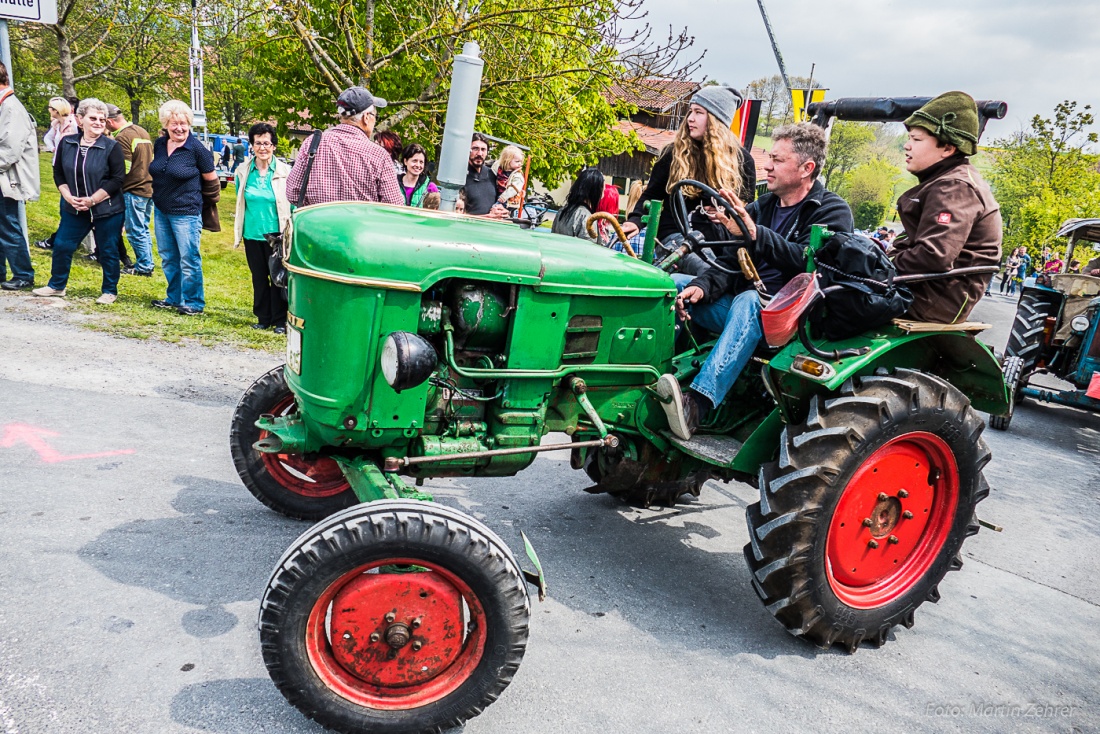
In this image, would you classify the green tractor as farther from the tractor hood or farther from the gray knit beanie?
the gray knit beanie

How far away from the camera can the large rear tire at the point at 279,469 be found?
3521mm

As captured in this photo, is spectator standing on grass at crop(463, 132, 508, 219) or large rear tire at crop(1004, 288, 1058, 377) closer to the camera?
spectator standing on grass at crop(463, 132, 508, 219)

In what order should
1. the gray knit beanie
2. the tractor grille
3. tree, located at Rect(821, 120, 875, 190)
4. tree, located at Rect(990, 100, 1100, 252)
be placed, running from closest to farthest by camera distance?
the tractor grille → the gray knit beanie → tree, located at Rect(990, 100, 1100, 252) → tree, located at Rect(821, 120, 875, 190)

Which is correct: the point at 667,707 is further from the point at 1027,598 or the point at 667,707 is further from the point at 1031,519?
the point at 1031,519

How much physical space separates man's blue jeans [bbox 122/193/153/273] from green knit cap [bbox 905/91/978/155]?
27.1 ft

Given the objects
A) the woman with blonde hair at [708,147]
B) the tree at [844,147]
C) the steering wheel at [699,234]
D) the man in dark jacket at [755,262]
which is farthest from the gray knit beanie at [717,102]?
the tree at [844,147]

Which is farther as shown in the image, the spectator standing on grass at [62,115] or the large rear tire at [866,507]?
the spectator standing on grass at [62,115]

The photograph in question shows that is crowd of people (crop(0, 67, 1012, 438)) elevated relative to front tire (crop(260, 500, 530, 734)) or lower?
elevated

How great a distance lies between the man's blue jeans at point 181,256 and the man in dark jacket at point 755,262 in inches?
208

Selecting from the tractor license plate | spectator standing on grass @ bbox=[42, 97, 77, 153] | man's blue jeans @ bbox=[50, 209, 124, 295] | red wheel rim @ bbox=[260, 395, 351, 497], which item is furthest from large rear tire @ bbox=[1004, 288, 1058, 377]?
spectator standing on grass @ bbox=[42, 97, 77, 153]

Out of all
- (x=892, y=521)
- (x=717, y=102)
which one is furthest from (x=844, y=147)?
(x=892, y=521)

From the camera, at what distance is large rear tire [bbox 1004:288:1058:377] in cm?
788

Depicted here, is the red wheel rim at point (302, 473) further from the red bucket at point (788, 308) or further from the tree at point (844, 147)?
the tree at point (844, 147)

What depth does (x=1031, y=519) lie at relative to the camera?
5.09 meters
